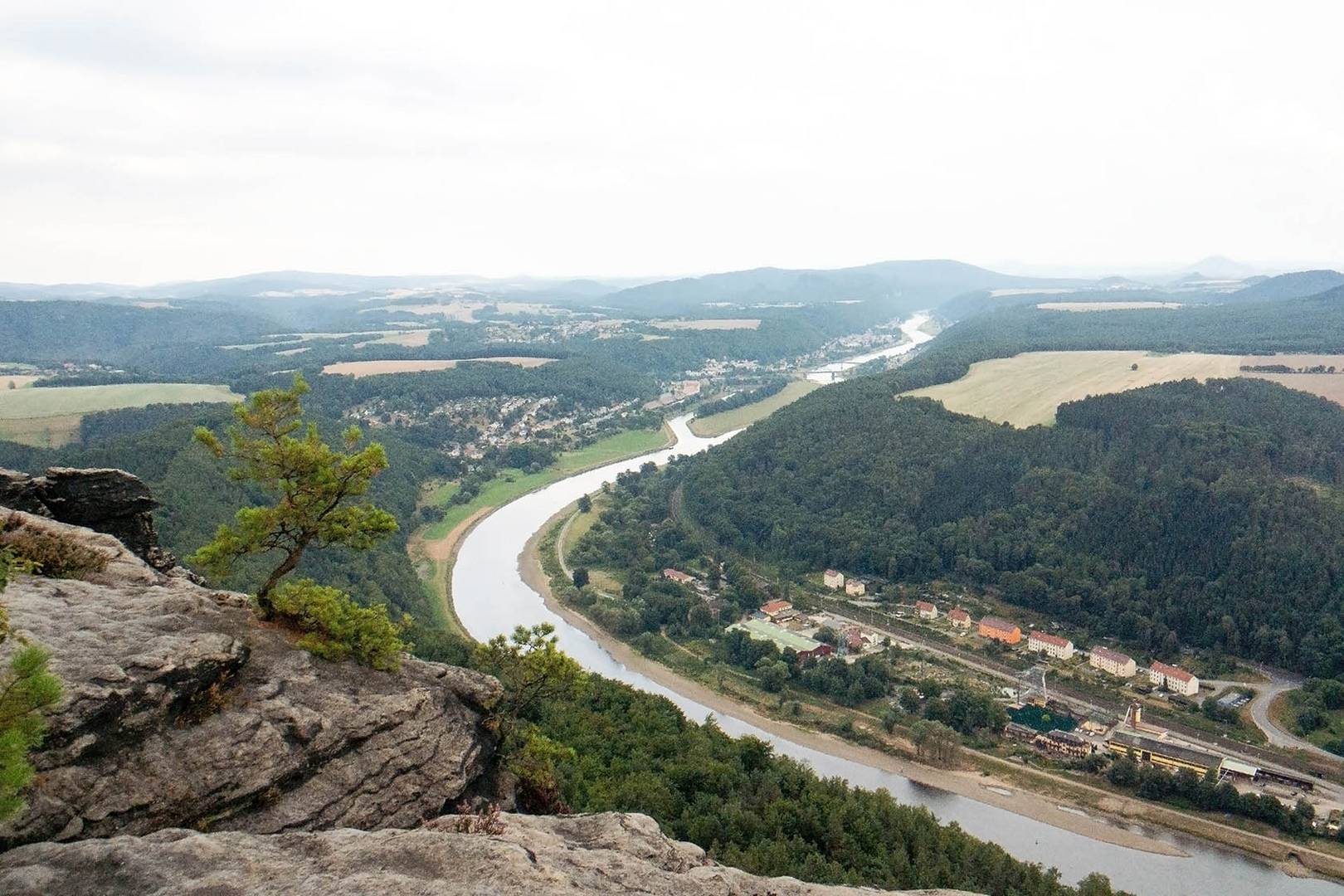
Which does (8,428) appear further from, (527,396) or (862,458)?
(862,458)

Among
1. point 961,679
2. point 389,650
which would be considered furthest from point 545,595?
point 389,650

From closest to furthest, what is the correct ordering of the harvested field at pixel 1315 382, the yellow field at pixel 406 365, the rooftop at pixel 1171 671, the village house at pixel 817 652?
the rooftop at pixel 1171 671
the village house at pixel 817 652
the harvested field at pixel 1315 382
the yellow field at pixel 406 365

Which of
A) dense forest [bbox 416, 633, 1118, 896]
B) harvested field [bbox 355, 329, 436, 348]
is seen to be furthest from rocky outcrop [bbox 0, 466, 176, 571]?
harvested field [bbox 355, 329, 436, 348]

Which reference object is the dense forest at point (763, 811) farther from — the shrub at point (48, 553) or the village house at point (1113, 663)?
the village house at point (1113, 663)

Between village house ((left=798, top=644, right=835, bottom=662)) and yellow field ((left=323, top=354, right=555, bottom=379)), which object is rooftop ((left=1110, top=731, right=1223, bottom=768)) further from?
yellow field ((left=323, top=354, right=555, bottom=379))

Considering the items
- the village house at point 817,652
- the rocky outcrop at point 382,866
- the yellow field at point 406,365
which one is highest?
the rocky outcrop at point 382,866

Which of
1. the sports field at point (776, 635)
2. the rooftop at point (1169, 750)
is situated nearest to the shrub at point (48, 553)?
the rooftop at point (1169, 750)
